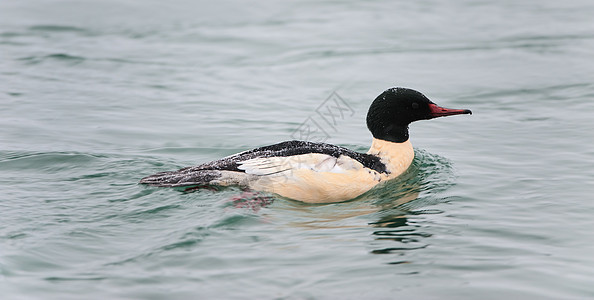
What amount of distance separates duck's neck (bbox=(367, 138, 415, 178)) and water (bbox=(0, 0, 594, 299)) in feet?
0.60

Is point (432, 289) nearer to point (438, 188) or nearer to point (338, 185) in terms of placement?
point (338, 185)

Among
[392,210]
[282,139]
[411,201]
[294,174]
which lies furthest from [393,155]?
[282,139]

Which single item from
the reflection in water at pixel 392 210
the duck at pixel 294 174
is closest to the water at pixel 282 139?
the reflection in water at pixel 392 210

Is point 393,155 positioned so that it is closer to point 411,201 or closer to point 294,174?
point 411,201

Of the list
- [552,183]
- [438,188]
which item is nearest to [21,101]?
[438,188]

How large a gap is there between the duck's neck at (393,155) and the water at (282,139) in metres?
0.18

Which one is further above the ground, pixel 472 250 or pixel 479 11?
pixel 479 11

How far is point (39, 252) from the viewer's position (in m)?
6.31

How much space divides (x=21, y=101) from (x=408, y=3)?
10016 millimetres

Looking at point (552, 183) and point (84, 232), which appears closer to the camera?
point (84, 232)

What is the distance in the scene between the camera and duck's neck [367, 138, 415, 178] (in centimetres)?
820

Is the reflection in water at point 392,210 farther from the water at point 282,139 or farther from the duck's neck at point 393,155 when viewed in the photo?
the duck's neck at point 393,155

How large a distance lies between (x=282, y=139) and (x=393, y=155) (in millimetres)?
2607

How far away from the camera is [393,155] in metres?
8.25
